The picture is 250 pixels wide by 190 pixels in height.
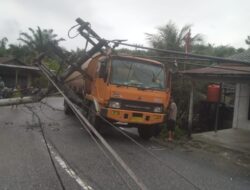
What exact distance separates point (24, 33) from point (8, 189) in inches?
2016

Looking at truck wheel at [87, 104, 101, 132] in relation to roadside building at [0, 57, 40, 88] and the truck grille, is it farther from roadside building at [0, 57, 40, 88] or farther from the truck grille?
roadside building at [0, 57, 40, 88]

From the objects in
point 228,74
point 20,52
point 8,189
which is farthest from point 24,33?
point 8,189

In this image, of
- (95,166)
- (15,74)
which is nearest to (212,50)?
(15,74)

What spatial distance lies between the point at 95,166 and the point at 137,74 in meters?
4.70

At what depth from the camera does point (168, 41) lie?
A: 77.2 ft

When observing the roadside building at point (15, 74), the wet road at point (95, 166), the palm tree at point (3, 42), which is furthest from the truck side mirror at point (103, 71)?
the palm tree at point (3, 42)

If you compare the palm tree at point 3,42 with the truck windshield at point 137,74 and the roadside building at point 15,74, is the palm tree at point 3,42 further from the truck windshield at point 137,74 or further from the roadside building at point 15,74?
the truck windshield at point 137,74

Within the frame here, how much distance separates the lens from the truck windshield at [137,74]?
11859 mm

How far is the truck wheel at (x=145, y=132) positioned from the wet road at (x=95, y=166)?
397 millimetres

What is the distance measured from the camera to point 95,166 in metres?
7.99

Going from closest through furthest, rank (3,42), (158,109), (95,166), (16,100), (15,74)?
(95,166) < (158,109) < (16,100) < (15,74) < (3,42)

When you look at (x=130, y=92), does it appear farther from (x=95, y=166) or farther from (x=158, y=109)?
(x=95, y=166)

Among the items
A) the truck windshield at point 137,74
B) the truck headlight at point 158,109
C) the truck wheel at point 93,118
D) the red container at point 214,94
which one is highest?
the truck windshield at point 137,74

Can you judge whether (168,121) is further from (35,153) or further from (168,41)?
(168,41)
